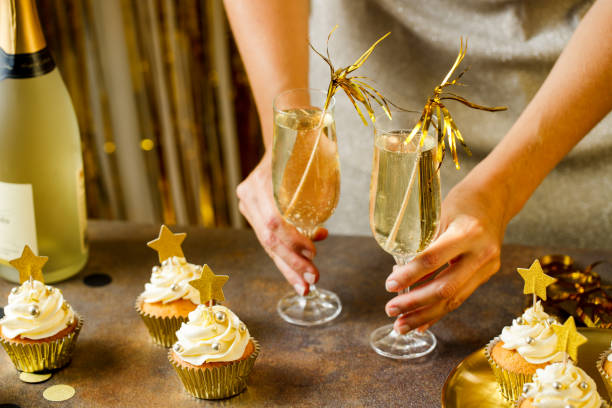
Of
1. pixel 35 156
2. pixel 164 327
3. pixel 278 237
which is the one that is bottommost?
pixel 164 327

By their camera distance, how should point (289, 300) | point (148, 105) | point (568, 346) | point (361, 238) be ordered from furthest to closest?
point (148, 105) → point (361, 238) → point (289, 300) → point (568, 346)

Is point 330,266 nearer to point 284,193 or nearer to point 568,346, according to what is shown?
point 284,193

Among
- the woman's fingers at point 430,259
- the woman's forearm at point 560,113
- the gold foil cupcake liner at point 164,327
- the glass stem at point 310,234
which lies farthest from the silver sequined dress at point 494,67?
the gold foil cupcake liner at point 164,327

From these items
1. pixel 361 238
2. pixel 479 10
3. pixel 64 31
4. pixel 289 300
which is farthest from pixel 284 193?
pixel 64 31

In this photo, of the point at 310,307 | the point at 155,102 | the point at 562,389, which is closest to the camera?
the point at 562,389

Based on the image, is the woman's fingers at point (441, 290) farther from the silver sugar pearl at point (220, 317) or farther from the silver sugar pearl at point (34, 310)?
the silver sugar pearl at point (34, 310)

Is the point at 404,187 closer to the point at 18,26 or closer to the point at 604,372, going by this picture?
the point at 604,372

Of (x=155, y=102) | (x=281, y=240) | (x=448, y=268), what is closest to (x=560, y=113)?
(x=448, y=268)
